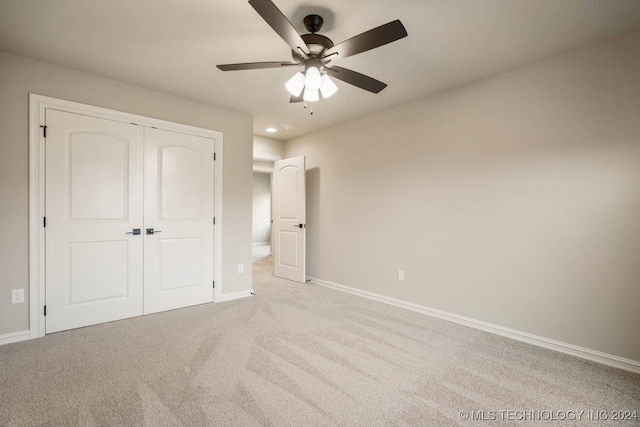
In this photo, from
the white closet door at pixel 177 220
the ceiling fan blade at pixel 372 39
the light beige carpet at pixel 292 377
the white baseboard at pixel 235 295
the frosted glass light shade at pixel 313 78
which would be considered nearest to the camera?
the ceiling fan blade at pixel 372 39

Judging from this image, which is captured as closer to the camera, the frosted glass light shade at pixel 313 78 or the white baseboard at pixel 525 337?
the frosted glass light shade at pixel 313 78

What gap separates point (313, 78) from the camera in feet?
6.29

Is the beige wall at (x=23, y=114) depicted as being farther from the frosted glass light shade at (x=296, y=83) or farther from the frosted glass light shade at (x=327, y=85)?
the frosted glass light shade at (x=327, y=85)

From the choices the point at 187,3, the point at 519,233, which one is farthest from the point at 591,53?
the point at 187,3

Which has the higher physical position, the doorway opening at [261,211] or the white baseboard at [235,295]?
the doorway opening at [261,211]

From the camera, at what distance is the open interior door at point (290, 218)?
184 inches

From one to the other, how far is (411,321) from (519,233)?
1344 millimetres

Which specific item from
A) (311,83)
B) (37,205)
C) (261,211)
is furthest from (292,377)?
(261,211)

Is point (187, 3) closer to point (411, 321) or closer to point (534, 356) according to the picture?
point (411, 321)

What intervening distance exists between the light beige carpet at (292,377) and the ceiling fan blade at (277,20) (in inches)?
83.7

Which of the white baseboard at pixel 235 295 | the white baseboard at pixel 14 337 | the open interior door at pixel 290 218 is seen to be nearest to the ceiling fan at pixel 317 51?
the open interior door at pixel 290 218

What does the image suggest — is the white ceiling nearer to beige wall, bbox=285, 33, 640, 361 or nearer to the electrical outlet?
beige wall, bbox=285, 33, 640, 361

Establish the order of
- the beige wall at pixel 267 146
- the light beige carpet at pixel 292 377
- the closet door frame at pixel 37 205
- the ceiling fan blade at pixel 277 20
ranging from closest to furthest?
the ceiling fan blade at pixel 277 20, the light beige carpet at pixel 292 377, the closet door frame at pixel 37 205, the beige wall at pixel 267 146

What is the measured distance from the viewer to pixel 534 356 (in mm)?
2336
